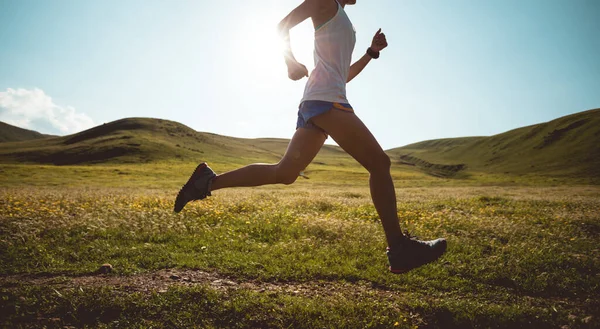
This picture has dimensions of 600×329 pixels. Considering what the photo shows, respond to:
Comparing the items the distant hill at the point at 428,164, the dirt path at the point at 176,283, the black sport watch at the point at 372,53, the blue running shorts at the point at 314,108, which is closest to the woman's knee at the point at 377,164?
the blue running shorts at the point at 314,108

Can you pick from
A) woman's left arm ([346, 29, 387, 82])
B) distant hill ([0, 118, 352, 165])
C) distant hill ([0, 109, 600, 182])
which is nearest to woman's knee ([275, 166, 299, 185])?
woman's left arm ([346, 29, 387, 82])

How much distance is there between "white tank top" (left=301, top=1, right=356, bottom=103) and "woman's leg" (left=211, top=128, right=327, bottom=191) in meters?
0.49

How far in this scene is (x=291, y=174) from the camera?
4.24 m

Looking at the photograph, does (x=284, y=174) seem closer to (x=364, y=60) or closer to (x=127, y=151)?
(x=364, y=60)

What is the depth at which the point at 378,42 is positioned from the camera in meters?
5.14

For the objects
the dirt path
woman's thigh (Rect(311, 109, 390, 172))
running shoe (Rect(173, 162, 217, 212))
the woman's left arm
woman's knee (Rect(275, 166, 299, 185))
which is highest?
the woman's left arm

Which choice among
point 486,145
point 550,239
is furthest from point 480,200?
point 486,145

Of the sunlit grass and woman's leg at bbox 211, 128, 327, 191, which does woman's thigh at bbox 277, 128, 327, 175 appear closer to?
woman's leg at bbox 211, 128, 327, 191

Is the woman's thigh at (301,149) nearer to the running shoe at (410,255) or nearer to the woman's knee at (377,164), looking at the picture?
the woman's knee at (377,164)

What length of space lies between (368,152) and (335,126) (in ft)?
1.66

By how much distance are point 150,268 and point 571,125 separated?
557ft

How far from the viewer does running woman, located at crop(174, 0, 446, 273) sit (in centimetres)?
386

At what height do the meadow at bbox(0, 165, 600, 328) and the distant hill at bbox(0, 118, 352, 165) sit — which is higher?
the distant hill at bbox(0, 118, 352, 165)

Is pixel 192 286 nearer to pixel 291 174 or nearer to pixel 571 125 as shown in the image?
pixel 291 174
